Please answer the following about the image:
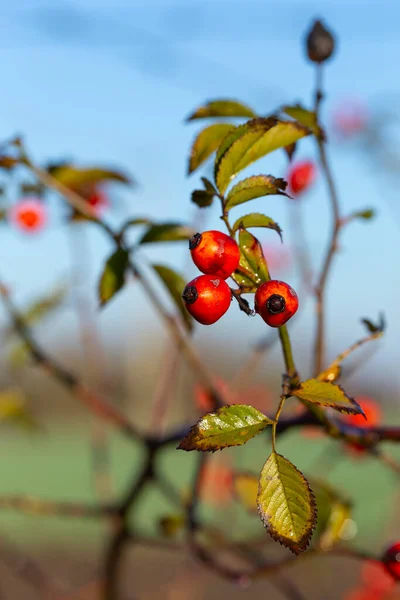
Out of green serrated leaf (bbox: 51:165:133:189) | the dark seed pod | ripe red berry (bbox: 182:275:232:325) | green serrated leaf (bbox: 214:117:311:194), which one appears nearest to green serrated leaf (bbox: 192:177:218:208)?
green serrated leaf (bbox: 214:117:311:194)

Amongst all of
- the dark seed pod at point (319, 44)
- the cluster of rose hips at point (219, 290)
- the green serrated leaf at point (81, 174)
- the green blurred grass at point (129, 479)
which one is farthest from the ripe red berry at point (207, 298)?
the green blurred grass at point (129, 479)

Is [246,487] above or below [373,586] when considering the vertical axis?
above

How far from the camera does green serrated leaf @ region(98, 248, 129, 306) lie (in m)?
0.93

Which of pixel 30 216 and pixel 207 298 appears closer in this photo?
pixel 207 298

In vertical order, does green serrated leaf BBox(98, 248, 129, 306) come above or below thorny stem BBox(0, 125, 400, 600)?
above

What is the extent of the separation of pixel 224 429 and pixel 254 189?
246mm

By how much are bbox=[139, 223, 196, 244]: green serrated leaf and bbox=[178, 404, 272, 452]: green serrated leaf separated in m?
0.42

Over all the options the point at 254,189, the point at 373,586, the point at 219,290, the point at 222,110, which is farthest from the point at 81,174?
the point at 373,586

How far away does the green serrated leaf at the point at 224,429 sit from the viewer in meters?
0.59

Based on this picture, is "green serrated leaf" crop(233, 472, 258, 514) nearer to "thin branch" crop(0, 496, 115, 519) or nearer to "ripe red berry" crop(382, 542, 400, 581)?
"thin branch" crop(0, 496, 115, 519)

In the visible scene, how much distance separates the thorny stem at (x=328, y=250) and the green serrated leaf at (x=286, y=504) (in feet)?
1.37

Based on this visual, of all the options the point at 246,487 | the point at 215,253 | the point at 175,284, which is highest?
the point at 215,253

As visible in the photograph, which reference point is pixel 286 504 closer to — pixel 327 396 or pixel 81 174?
pixel 327 396

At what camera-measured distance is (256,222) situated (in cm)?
67
